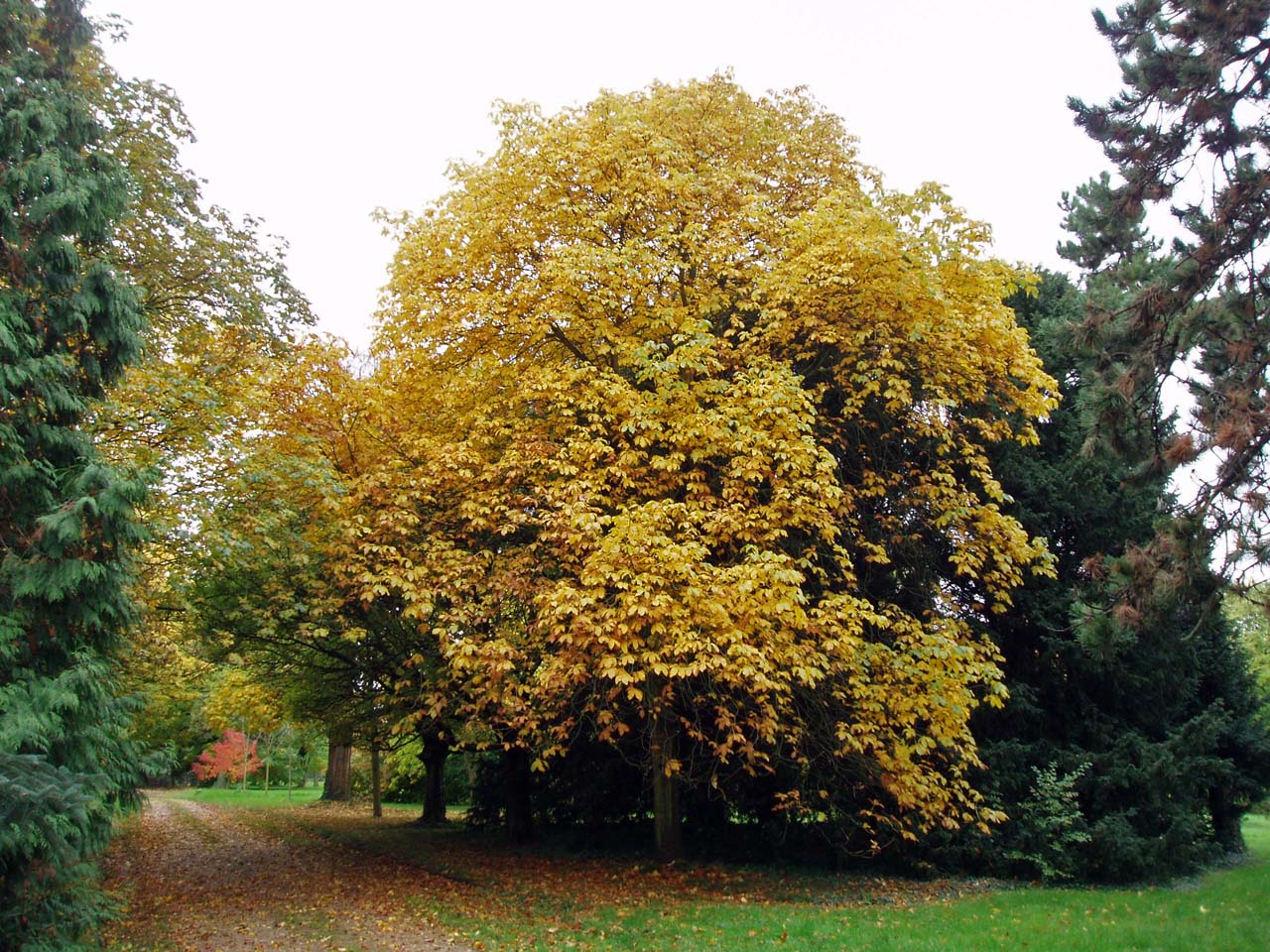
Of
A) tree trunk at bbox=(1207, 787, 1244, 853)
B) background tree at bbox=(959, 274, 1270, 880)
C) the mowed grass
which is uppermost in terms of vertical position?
background tree at bbox=(959, 274, 1270, 880)

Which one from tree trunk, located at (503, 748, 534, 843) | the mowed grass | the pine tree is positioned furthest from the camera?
tree trunk, located at (503, 748, 534, 843)

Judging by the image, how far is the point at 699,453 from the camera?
985 cm

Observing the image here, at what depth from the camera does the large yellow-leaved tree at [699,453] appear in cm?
924

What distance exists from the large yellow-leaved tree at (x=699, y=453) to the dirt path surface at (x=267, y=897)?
2404 millimetres

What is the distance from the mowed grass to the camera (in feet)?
26.7

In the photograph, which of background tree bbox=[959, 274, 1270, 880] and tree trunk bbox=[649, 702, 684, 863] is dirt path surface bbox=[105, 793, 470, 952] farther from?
background tree bbox=[959, 274, 1270, 880]

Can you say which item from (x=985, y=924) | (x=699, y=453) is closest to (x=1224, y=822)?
(x=985, y=924)

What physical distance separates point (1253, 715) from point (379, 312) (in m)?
15.8

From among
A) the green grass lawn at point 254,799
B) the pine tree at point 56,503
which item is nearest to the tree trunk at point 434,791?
the green grass lawn at point 254,799

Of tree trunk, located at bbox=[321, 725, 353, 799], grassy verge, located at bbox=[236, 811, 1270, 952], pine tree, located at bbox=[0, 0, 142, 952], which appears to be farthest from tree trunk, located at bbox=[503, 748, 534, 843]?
tree trunk, located at bbox=[321, 725, 353, 799]

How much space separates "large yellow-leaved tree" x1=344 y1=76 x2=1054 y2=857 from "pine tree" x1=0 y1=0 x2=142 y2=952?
3.04m

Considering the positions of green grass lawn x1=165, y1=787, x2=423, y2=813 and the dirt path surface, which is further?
green grass lawn x1=165, y1=787, x2=423, y2=813

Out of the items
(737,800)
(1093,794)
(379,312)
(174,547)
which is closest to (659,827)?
(737,800)

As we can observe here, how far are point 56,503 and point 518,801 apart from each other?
11.2 metres
